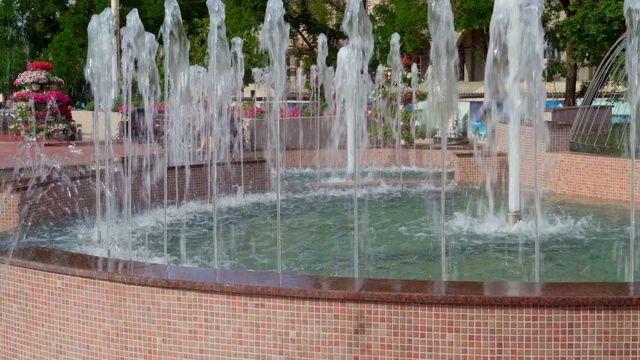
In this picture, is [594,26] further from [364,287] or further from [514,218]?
[364,287]

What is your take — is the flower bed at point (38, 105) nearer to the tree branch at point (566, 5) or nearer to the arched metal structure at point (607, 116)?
the arched metal structure at point (607, 116)

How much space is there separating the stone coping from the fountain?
0.01 m

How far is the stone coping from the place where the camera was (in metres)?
4.90

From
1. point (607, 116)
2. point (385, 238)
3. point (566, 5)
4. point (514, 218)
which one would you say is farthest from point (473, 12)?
point (385, 238)

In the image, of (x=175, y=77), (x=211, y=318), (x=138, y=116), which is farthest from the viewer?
(x=138, y=116)

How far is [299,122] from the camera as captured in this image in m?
24.3

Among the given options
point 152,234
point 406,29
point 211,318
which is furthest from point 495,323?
point 406,29

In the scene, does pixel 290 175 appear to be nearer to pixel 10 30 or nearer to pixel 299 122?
pixel 299 122

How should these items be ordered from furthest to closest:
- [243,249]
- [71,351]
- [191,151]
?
[191,151] → [243,249] → [71,351]

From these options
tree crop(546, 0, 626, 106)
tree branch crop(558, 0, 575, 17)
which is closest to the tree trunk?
tree branch crop(558, 0, 575, 17)

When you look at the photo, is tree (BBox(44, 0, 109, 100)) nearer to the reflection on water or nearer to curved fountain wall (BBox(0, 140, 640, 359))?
the reflection on water

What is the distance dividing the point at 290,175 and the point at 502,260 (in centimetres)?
997

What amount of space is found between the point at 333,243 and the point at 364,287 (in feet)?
15.8

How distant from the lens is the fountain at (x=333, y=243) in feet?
16.5
